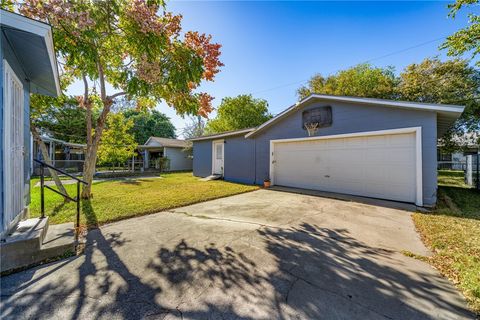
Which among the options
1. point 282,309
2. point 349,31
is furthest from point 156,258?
point 349,31

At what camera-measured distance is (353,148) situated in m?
7.24

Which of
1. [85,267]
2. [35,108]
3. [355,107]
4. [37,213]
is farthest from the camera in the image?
[355,107]

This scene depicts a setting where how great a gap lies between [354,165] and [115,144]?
14.9m

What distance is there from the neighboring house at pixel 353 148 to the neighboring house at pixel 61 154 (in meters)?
12.9

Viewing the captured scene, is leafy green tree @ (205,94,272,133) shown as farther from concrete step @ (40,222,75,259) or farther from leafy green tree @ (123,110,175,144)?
concrete step @ (40,222,75,259)

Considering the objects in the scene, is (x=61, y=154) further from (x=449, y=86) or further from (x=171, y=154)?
(x=449, y=86)

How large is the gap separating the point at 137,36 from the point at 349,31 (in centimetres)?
851

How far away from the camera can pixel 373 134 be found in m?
6.73

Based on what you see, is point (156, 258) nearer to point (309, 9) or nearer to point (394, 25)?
point (309, 9)

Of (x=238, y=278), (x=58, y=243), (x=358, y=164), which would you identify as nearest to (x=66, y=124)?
(x=58, y=243)

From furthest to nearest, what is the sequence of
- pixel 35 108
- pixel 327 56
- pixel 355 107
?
pixel 327 56, pixel 355 107, pixel 35 108

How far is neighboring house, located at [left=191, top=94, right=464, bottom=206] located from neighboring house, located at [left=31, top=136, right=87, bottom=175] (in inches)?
507

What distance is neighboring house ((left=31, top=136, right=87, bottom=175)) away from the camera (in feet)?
48.6

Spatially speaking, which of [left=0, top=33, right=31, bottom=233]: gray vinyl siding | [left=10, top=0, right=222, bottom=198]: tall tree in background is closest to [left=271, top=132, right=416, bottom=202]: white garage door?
[left=10, top=0, right=222, bottom=198]: tall tree in background
